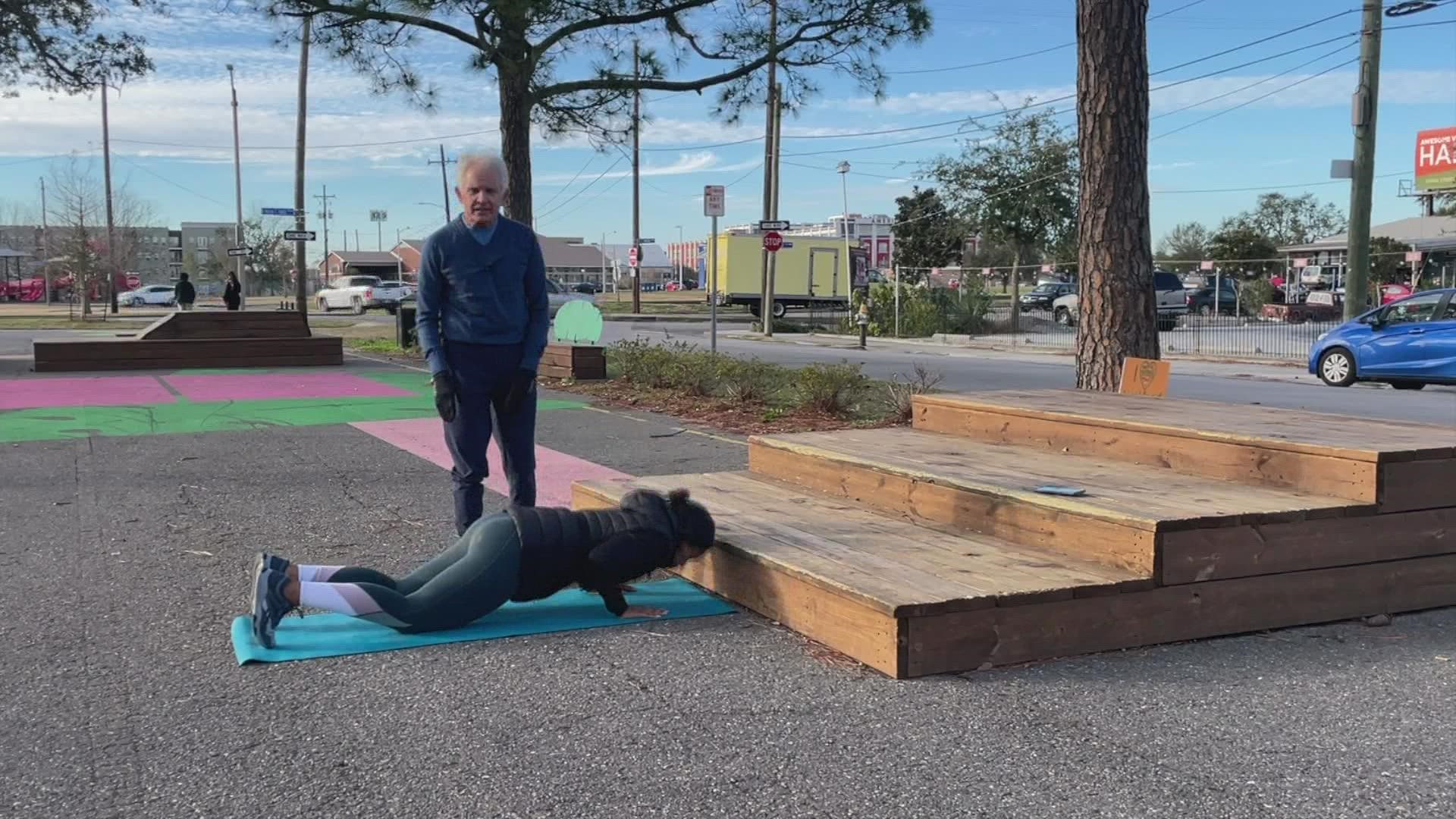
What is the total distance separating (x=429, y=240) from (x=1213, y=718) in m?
3.45

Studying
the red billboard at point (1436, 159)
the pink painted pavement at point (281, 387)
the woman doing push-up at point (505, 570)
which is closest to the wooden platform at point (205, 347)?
the pink painted pavement at point (281, 387)

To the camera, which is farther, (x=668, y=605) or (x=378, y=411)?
(x=378, y=411)

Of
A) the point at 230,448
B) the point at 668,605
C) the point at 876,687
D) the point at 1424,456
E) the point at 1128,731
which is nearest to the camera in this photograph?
the point at 1128,731

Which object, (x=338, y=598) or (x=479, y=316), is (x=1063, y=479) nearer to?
(x=479, y=316)

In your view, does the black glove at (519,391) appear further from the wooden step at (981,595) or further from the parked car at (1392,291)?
the parked car at (1392,291)

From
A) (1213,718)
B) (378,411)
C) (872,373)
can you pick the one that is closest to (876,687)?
(1213,718)

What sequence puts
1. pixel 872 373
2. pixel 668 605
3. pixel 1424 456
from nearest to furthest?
pixel 1424 456, pixel 668 605, pixel 872 373

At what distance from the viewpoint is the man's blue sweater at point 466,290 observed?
16.0 ft

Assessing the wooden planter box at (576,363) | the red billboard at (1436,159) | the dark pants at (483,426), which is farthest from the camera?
the red billboard at (1436,159)

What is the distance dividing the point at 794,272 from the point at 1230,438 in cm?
4105

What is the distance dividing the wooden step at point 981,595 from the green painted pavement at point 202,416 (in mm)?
7077

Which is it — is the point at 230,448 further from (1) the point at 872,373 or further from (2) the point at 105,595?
(1) the point at 872,373

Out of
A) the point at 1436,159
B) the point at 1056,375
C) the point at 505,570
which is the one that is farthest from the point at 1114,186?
the point at 1436,159

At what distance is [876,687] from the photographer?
3.66 metres
